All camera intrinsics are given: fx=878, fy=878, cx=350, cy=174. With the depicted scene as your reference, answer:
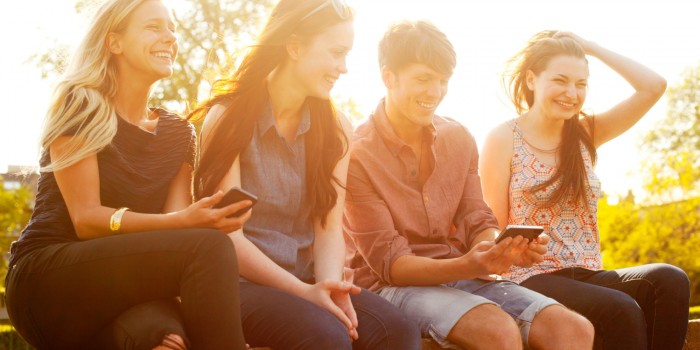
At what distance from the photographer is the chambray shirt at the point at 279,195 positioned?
372 cm

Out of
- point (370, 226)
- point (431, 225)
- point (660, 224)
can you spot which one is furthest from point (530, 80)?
point (660, 224)

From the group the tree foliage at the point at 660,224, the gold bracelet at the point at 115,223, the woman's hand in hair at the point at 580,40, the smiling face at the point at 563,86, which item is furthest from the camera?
the tree foliage at the point at 660,224

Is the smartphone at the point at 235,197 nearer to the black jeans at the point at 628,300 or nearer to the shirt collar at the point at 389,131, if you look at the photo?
the shirt collar at the point at 389,131

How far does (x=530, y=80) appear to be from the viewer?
193 inches

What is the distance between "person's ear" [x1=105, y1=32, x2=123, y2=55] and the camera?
372 centimetres

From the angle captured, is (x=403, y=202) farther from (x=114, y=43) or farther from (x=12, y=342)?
(x=12, y=342)

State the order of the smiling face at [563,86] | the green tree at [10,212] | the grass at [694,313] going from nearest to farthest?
the smiling face at [563,86], the grass at [694,313], the green tree at [10,212]

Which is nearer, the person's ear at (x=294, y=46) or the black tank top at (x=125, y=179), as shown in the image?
the black tank top at (x=125, y=179)

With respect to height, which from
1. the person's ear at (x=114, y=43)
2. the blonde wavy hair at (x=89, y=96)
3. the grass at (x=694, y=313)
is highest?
the person's ear at (x=114, y=43)

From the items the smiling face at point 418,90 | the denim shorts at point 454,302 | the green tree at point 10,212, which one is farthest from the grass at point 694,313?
the green tree at point 10,212

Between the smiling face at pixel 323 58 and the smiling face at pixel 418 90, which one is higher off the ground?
the smiling face at pixel 323 58

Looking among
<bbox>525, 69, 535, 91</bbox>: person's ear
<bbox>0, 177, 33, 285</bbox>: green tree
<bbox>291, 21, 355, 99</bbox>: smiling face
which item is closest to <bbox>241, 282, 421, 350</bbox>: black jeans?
<bbox>291, 21, 355, 99</bbox>: smiling face

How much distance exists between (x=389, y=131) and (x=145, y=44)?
4.07 feet

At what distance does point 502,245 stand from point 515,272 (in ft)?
3.10
